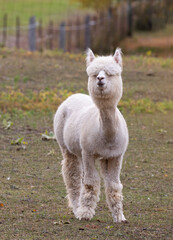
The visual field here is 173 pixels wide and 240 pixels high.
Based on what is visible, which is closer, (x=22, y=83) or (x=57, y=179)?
(x=57, y=179)

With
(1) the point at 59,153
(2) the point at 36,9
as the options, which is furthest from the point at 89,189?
(2) the point at 36,9

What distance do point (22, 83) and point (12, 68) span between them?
47.4 inches

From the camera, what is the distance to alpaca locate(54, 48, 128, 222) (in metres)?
6.04

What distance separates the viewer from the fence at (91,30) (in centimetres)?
2122

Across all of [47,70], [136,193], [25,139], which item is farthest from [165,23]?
[136,193]

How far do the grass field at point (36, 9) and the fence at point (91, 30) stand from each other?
14.5 feet

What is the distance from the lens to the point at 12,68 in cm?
Result: 1573

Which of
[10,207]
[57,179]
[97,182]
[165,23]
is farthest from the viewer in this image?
[165,23]

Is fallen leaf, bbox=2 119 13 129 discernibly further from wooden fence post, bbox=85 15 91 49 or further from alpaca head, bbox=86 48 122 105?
wooden fence post, bbox=85 15 91 49

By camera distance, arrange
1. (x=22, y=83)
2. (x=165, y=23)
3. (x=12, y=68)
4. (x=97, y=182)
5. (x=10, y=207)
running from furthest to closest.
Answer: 1. (x=165, y=23)
2. (x=12, y=68)
3. (x=22, y=83)
4. (x=10, y=207)
5. (x=97, y=182)

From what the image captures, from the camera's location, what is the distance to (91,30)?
2375 cm

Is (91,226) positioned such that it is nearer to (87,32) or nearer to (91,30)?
(87,32)

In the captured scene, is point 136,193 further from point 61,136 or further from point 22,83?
point 22,83

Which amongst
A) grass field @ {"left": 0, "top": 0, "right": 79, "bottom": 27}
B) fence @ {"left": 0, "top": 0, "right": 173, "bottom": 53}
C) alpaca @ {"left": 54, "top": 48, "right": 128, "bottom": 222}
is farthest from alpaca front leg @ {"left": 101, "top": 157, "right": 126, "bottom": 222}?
grass field @ {"left": 0, "top": 0, "right": 79, "bottom": 27}
